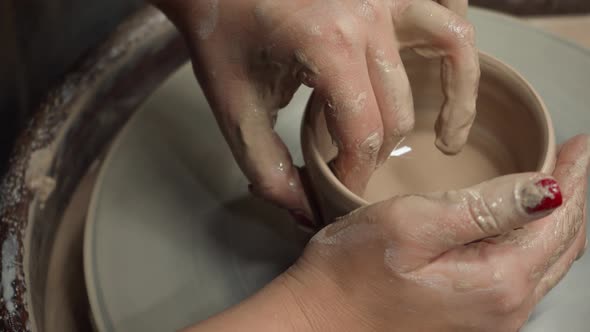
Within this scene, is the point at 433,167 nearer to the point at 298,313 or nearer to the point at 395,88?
the point at 395,88

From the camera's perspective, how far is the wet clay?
0.96m

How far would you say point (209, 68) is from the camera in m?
0.87

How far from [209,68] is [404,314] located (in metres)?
0.43

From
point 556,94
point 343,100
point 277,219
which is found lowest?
point 277,219

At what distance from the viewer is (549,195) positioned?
1.89 feet

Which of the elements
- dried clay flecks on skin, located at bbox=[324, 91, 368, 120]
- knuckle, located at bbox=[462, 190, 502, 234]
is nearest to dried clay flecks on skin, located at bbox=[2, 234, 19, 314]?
dried clay flecks on skin, located at bbox=[324, 91, 368, 120]

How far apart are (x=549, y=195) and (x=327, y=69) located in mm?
304

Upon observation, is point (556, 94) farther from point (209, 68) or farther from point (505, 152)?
point (209, 68)

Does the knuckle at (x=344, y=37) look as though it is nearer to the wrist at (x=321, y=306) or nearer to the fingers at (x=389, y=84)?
the fingers at (x=389, y=84)

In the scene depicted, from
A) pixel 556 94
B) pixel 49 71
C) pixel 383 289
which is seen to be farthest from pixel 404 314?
pixel 49 71

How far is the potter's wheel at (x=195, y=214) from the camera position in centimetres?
89

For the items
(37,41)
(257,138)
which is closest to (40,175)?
(257,138)

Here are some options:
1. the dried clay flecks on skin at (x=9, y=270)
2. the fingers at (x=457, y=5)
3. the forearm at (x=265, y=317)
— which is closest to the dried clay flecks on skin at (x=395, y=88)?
the fingers at (x=457, y=5)

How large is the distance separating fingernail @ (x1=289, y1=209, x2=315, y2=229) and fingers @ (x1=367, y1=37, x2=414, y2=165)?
199mm
